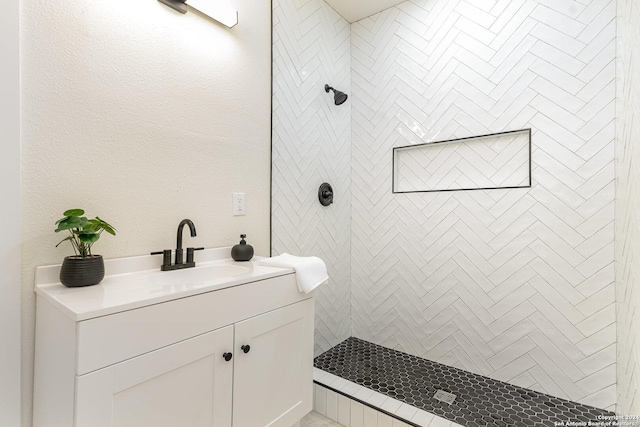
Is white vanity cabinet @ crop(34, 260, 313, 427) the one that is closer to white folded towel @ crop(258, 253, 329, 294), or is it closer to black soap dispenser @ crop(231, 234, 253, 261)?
white folded towel @ crop(258, 253, 329, 294)

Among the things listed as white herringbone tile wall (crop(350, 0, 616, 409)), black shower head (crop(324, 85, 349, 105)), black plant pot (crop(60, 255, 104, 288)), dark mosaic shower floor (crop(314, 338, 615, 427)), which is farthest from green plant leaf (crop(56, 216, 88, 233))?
white herringbone tile wall (crop(350, 0, 616, 409))

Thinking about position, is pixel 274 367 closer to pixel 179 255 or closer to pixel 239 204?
pixel 179 255

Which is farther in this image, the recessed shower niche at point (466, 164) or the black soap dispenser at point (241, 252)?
the recessed shower niche at point (466, 164)

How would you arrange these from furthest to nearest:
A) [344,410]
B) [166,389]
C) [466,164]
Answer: [466,164], [344,410], [166,389]

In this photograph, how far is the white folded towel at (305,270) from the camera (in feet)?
4.76

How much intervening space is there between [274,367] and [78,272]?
33.6 inches

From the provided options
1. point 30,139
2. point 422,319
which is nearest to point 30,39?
point 30,139

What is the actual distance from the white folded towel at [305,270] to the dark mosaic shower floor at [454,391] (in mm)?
852

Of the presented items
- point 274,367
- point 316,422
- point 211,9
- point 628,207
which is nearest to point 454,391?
point 316,422

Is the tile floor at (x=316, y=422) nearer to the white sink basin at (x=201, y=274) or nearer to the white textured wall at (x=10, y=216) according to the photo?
the white sink basin at (x=201, y=274)

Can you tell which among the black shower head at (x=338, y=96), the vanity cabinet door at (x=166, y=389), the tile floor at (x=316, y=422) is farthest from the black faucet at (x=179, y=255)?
the black shower head at (x=338, y=96)

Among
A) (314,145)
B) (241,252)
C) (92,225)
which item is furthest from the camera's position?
(314,145)

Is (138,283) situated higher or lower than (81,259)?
lower

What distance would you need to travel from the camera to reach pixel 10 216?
101 centimetres
